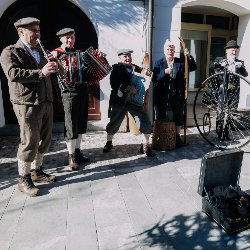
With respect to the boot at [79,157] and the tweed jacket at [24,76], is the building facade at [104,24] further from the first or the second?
the tweed jacket at [24,76]

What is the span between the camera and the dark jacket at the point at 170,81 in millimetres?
6008

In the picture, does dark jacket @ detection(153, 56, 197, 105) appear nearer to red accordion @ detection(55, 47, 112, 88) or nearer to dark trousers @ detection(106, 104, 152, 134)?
dark trousers @ detection(106, 104, 152, 134)

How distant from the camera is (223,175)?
12.9 ft

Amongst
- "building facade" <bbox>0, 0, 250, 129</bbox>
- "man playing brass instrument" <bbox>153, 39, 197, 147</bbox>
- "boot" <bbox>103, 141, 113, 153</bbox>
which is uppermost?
"building facade" <bbox>0, 0, 250, 129</bbox>

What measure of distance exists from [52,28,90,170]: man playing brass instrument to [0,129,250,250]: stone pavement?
0.62 meters

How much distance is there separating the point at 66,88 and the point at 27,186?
62.8 inches

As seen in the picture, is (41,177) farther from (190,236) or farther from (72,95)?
(190,236)

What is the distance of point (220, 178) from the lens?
393cm

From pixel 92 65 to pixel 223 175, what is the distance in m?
2.82

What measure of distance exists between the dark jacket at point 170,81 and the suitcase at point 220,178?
2527 millimetres

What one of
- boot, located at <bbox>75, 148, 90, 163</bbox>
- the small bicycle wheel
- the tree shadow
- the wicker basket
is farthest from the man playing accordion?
the tree shadow

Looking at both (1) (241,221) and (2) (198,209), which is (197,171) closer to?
(2) (198,209)

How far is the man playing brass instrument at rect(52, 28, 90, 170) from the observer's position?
477 cm

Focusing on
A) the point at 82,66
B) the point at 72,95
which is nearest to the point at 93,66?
the point at 82,66
